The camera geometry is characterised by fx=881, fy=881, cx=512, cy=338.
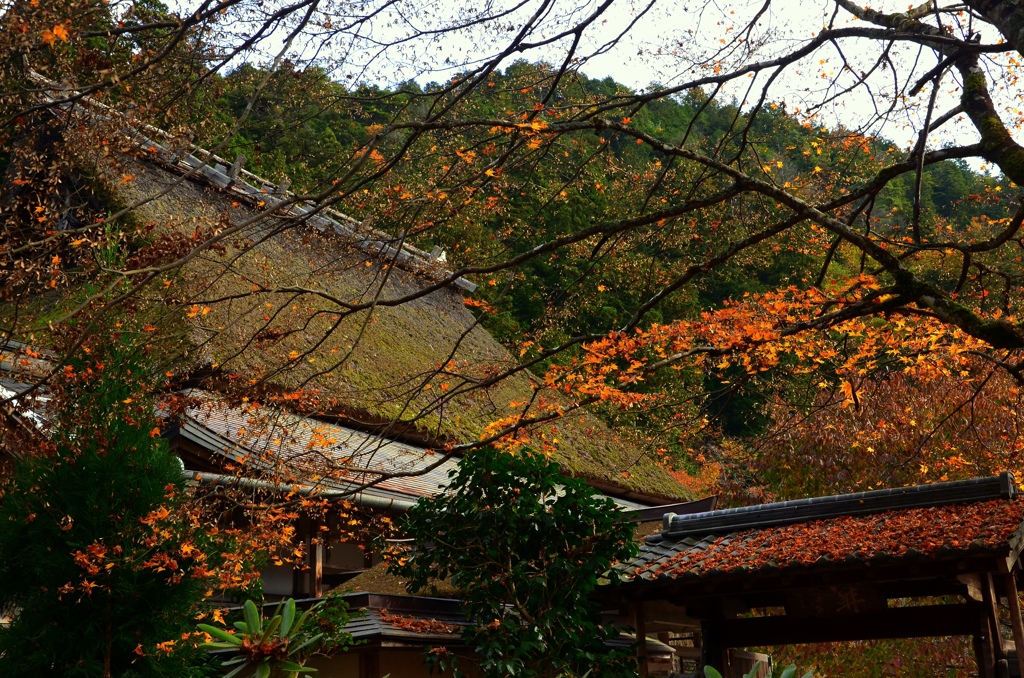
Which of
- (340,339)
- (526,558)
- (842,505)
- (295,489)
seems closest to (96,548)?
(295,489)

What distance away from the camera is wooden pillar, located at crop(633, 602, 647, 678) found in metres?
6.62

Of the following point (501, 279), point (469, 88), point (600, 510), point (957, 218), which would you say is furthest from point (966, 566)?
point (957, 218)

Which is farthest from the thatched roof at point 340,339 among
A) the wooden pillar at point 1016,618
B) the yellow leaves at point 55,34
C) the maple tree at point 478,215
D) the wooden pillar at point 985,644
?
the wooden pillar at point 1016,618

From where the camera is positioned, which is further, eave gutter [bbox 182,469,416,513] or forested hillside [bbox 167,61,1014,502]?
eave gutter [bbox 182,469,416,513]

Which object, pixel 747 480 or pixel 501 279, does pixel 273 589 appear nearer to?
pixel 747 480

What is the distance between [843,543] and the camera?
20.1 feet

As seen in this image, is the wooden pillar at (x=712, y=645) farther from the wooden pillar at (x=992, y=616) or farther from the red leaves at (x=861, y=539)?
the wooden pillar at (x=992, y=616)

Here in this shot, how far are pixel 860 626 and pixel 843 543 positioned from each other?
3.46 ft

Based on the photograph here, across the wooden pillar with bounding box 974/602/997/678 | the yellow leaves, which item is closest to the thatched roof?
the yellow leaves

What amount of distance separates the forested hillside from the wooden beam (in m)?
1.17

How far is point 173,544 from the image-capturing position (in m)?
5.98

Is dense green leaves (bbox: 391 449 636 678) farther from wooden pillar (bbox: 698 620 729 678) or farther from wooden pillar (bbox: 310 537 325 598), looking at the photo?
wooden pillar (bbox: 310 537 325 598)

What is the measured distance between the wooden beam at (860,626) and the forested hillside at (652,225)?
117 cm

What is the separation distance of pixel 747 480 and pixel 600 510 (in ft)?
27.7
